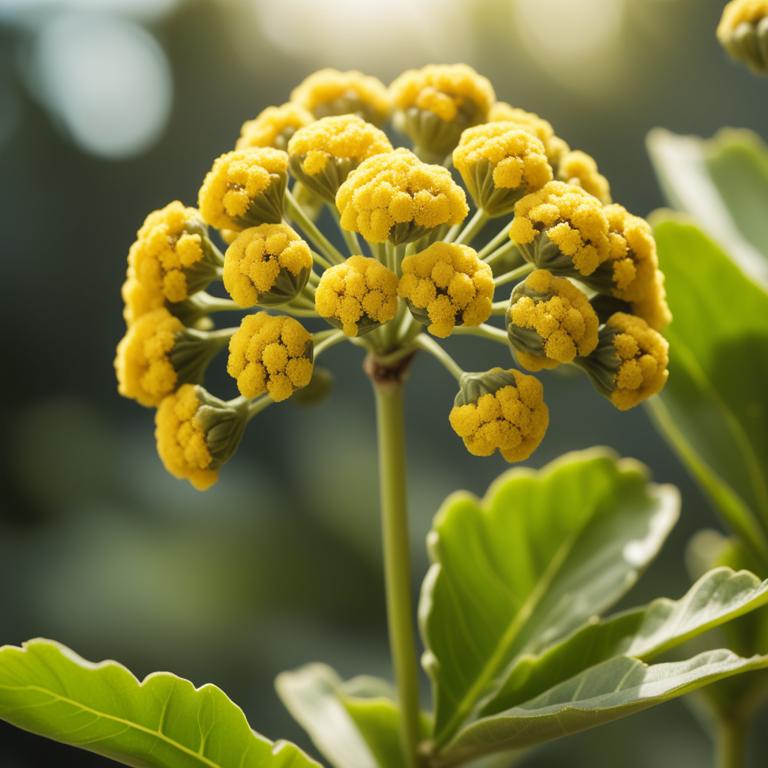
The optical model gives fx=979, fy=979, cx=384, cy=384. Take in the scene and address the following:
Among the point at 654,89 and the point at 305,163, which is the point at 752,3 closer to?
the point at 305,163

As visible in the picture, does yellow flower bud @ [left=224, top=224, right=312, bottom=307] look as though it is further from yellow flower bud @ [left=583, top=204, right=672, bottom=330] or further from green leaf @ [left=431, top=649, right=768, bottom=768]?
green leaf @ [left=431, top=649, right=768, bottom=768]

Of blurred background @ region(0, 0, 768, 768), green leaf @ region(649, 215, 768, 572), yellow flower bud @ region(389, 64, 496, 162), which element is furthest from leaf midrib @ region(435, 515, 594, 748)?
blurred background @ region(0, 0, 768, 768)

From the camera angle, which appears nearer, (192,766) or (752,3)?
(192,766)

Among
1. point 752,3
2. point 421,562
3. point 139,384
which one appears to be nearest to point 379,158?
point 139,384

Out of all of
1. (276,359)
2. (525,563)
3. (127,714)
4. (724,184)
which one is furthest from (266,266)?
(724,184)

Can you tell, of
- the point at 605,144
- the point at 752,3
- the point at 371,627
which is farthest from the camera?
the point at 605,144

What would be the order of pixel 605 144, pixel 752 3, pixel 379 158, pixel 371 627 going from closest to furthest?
1. pixel 379 158
2. pixel 752 3
3. pixel 371 627
4. pixel 605 144

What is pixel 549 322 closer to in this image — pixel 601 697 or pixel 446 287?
pixel 446 287

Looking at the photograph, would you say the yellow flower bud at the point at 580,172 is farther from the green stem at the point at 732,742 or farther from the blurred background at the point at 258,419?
the blurred background at the point at 258,419
